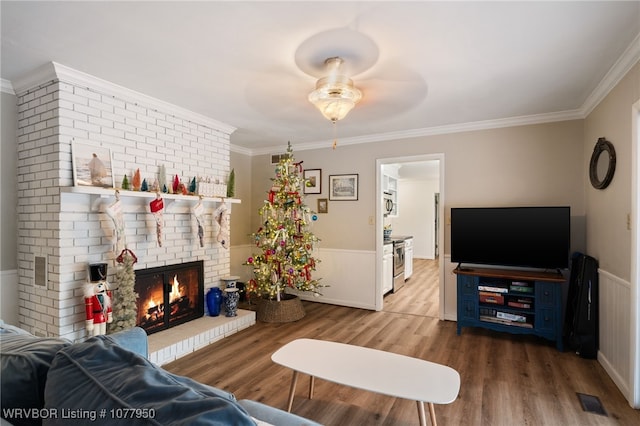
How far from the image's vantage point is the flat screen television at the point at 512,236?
10.9ft

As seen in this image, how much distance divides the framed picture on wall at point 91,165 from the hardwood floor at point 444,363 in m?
1.73

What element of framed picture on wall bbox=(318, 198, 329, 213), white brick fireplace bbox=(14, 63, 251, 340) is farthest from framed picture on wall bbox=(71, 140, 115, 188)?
framed picture on wall bbox=(318, 198, 329, 213)

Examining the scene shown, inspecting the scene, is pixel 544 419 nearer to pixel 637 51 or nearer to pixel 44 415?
→ pixel 637 51

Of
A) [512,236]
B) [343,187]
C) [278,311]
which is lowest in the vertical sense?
[278,311]

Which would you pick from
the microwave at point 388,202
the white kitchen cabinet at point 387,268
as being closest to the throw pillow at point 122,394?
the white kitchen cabinet at point 387,268

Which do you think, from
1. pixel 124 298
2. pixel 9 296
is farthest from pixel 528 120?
pixel 9 296

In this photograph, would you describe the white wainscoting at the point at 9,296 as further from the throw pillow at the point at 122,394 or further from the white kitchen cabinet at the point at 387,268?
the white kitchen cabinet at the point at 387,268

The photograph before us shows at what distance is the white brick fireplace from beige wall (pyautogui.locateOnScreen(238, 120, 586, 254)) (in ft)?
8.07

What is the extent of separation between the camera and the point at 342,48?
217cm

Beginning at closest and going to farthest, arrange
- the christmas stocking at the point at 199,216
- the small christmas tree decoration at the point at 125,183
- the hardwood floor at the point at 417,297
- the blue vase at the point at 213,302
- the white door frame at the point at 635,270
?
the white door frame at the point at 635,270 < the small christmas tree decoration at the point at 125,183 < the christmas stocking at the point at 199,216 < the blue vase at the point at 213,302 < the hardwood floor at the point at 417,297

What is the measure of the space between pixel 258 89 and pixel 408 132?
221cm

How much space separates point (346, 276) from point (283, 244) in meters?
1.23

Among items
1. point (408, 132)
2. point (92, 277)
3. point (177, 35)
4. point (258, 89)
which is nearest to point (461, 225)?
point (408, 132)

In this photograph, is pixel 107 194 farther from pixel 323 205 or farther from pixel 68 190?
pixel 323 205
